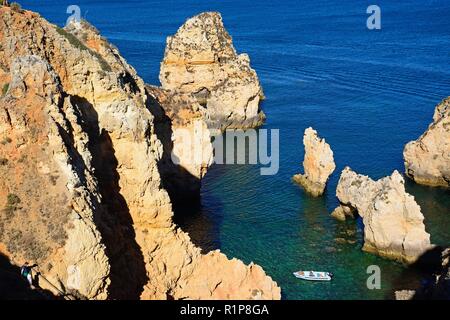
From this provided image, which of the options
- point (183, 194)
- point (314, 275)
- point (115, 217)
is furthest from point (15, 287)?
point (183, 194)

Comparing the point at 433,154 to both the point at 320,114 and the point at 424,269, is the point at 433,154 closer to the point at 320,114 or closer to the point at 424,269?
the point at 424,269

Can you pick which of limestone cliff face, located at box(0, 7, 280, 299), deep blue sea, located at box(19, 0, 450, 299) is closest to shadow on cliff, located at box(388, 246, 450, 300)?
deep blue sea, located at box(19, 0, 450, 299)

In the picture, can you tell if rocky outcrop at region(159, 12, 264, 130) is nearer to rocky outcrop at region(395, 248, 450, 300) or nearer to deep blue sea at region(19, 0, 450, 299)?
deep blue sea at region(19, 0, 450, 299)

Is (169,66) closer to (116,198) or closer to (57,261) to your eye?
(116,198)

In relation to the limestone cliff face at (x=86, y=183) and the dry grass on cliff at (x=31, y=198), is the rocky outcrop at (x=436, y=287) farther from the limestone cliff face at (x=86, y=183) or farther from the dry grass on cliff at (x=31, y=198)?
the dry grass on cliff at (x=31, y=198)

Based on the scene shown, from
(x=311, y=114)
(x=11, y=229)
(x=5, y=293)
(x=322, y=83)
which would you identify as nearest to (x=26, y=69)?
(x=11, y=229)
